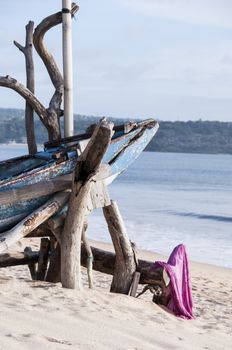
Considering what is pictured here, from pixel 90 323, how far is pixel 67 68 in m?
3.14

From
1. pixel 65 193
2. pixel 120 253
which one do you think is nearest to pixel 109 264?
pixel 120 253

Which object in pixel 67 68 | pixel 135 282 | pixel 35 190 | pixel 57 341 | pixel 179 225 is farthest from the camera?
pixel 179 225

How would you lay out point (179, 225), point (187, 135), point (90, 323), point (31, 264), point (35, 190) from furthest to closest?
point (187, 135)
point (179, 225)
point (31, 264)
point (35, 190)
point (90, 323)

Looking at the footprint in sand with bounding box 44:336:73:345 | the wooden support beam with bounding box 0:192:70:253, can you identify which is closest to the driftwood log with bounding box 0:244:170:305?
the wooden support beam with bounding box 0:192:70:253

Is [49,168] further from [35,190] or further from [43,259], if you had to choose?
[43,259]

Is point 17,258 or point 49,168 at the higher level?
point 49,168

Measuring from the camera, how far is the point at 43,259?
26.1 feet

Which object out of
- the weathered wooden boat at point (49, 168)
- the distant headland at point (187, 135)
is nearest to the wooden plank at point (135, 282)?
the weathered wooden boat at point (49, 168)

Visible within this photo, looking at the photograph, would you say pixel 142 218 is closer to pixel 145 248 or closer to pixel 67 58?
pixel 145 248

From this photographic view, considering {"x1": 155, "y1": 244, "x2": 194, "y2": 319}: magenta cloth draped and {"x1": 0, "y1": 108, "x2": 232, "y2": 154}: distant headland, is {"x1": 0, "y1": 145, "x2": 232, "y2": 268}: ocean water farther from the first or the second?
{"x1": 0, "y1": 108, "x2": 232, "y2": 154}: distant headland

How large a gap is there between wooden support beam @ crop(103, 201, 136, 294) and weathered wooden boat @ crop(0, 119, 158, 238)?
38cm

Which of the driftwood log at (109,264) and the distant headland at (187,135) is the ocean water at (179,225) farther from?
the distant headland at (187,135)

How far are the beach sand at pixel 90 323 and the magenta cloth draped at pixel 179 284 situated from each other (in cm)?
19

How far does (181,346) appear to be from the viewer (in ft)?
18.3
